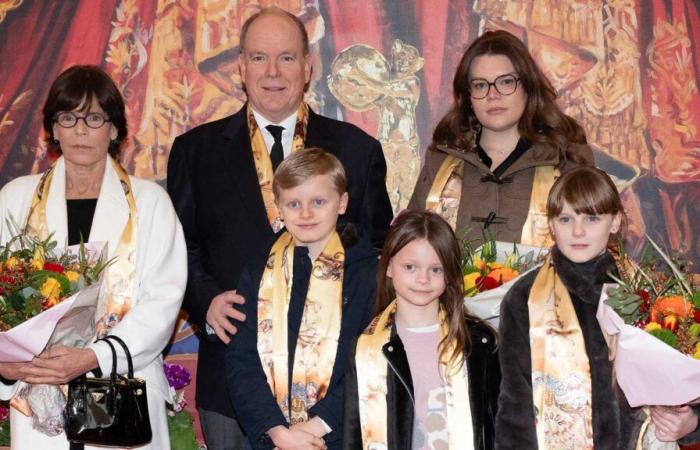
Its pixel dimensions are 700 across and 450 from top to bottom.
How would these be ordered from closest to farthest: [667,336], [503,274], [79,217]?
[667,336] → [503,274] → [79,217]

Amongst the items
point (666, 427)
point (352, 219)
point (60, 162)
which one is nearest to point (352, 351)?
point (352, 219)

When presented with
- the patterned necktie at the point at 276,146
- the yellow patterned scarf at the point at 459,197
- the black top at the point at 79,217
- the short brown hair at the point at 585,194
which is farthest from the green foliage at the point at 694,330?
the black top at the point at 79,217

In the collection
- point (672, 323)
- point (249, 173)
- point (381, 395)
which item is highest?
point (249, 173)

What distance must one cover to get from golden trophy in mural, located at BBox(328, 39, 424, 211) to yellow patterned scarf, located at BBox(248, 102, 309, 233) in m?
1.25

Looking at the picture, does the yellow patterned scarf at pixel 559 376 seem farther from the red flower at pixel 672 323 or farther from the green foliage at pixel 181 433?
the green foliage at pixel 181 433

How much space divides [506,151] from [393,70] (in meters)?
1.50

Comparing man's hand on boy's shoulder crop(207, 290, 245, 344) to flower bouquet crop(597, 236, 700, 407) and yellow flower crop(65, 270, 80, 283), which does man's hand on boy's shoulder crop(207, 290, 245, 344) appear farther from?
flower bouquet crop(597, 236, 700, 407)

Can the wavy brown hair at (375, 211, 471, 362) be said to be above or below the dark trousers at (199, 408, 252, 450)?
above

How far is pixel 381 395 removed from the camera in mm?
3691

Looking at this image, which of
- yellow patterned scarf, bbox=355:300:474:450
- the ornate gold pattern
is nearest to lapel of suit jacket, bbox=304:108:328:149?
yellow patterned scarf, bbox=355:300:474:450

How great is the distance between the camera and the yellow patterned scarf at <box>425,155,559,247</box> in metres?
4.29

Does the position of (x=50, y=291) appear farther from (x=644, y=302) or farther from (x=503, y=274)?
(x=644, y=302)

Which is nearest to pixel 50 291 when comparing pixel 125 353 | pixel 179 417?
pixel 125 353

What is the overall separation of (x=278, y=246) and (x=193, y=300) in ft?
1.63
